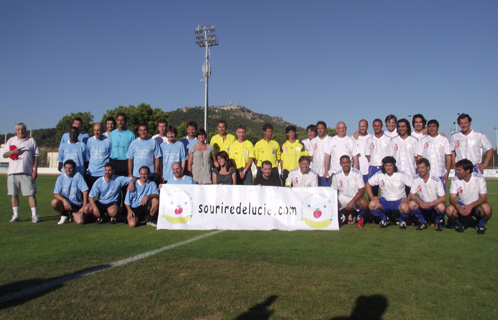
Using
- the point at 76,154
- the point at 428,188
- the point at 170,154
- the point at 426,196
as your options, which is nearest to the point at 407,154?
the point at 428,188

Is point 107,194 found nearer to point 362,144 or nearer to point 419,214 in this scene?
point 362,144

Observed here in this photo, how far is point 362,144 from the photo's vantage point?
804cm

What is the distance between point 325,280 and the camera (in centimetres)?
343

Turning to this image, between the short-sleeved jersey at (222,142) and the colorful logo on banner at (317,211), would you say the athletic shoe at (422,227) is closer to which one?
the colorful logo on banner at (317,211)

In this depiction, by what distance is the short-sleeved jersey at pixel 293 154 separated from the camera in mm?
7742

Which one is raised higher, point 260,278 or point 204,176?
point 204,176

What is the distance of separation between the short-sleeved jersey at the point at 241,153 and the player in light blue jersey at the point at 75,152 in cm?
322

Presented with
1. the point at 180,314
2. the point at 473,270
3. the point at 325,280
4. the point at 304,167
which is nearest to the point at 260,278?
the point at 325,280

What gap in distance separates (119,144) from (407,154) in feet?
20.5

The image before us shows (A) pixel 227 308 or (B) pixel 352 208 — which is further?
(B) pixel 352 208

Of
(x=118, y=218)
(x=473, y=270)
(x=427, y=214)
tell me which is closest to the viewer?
(x=473, y=270)

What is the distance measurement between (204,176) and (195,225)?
1.29 meters

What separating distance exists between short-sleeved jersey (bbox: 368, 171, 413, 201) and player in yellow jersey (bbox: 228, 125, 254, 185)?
112 inches

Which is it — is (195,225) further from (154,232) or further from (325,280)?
(325,280)
